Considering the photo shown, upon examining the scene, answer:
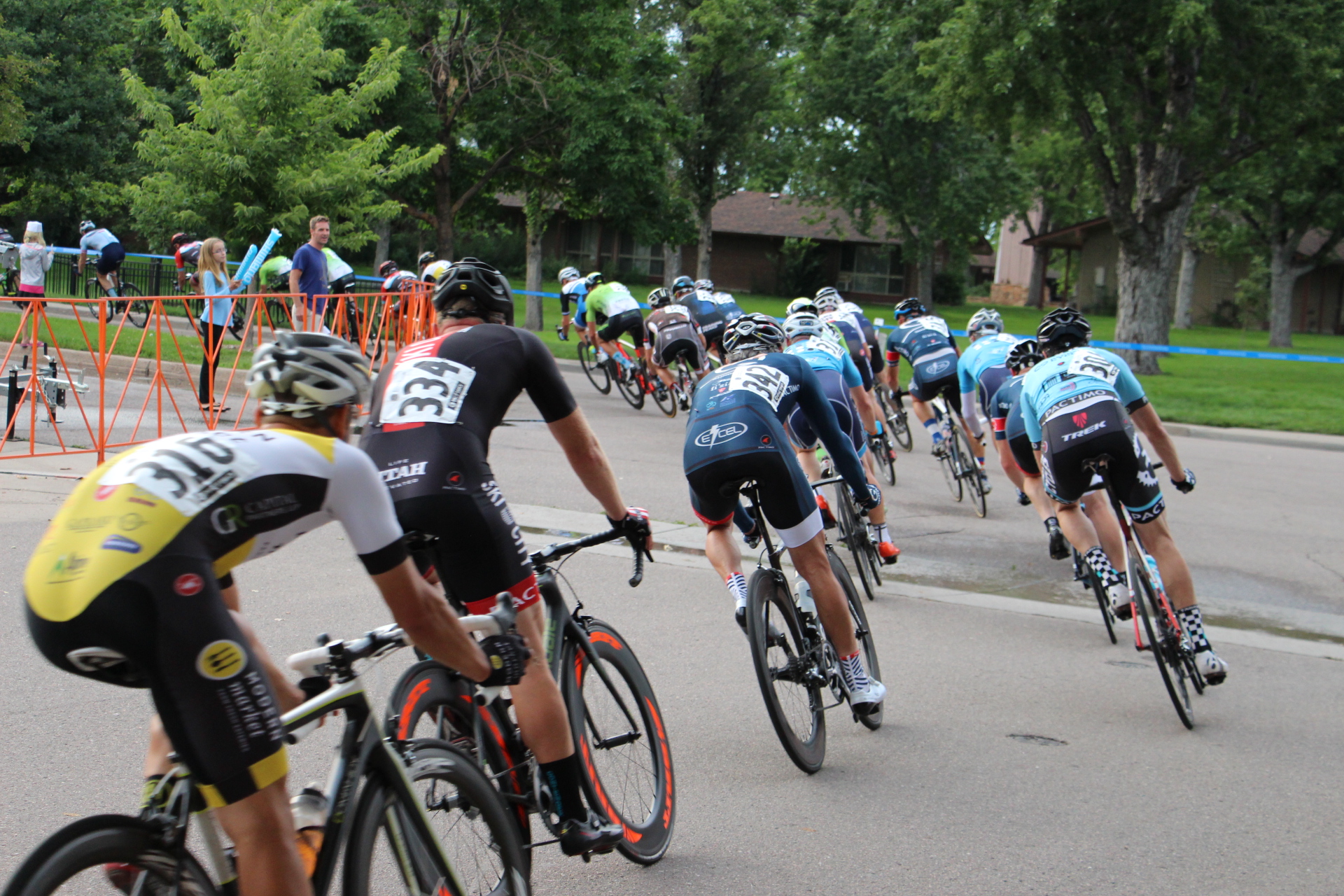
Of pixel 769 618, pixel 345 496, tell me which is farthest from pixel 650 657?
pixel 345 496

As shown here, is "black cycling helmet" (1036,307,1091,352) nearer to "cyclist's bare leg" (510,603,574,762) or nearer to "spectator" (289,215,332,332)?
"cyclist's bare leg" (510,603,574,762)

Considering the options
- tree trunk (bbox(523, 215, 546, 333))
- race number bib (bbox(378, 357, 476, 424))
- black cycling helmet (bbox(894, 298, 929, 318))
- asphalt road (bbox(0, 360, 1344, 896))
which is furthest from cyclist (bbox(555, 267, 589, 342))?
race number bib (bbox(378, 357, 476, 424))

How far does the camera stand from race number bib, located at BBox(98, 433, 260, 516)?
8.26 feet

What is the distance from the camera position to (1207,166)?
24.3m

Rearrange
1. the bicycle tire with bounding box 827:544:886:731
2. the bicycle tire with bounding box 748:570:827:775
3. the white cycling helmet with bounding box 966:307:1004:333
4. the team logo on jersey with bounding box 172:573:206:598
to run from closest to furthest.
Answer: the team logo on jersey with bounding box 172:573:206:598 → the bicycle tire with bounding box 748:570:827:775 → the bicycle tire with bounding box 827:544:886:731 → the white cycling helmet with bounding box 966:307:1004:333

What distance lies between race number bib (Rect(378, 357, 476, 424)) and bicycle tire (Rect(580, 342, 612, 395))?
13.7m

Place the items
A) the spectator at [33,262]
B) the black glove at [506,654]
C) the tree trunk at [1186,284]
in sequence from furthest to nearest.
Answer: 1. the tree trunk at [1186,284]
2. the spectator at [33,262]
3. the black glove at [506,654]

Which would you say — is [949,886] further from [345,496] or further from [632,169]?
[632,169]

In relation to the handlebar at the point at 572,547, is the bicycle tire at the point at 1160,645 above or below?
below

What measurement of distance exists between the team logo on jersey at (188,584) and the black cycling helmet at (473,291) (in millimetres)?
1695

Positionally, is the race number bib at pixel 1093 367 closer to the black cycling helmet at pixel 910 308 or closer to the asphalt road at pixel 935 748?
the asphalt road at pixel 935 748

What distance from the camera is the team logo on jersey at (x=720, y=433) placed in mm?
5293

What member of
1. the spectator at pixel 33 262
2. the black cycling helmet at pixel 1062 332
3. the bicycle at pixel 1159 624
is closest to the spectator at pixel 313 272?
the spectator at pixel 33 262

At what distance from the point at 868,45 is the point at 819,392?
3540 centimetres
